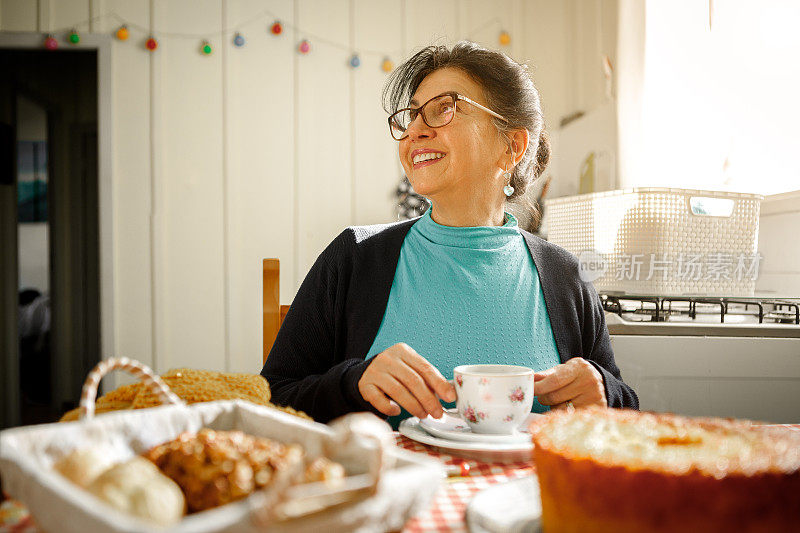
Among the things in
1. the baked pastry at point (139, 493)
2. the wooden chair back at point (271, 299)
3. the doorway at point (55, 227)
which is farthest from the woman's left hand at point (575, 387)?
the doorway at point (55, 227)

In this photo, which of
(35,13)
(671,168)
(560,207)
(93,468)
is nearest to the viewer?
(93,468)

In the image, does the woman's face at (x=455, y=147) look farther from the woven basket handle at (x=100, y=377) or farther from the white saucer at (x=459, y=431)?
the woven basket handle at (x=100, y=377)

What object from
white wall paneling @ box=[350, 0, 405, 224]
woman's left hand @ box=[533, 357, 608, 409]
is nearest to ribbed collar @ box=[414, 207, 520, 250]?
A: woman's left hand @ box=[533, 357, 608, 409]

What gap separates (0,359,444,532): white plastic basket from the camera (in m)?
0.30

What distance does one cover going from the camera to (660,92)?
2.11m

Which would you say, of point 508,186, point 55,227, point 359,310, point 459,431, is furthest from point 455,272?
point 55,227

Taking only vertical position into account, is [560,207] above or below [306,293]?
above

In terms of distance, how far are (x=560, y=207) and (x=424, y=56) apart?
2.32 feet

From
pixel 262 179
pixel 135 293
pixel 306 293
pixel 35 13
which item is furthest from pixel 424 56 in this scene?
pixel 35 13

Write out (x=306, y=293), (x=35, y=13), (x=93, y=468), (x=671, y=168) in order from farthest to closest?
(x=35, y=13) → (x=671, y=168) → (x=306, y=293) → (x=93, y=468)

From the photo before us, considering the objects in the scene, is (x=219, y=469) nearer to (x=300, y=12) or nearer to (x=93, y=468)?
(x=93, y=468)

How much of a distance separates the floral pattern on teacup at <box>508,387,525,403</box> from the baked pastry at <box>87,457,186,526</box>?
1.36ft

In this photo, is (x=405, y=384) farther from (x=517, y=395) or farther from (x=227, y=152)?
(x=227, y=152)

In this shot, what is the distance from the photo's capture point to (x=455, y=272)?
48.4 inches
